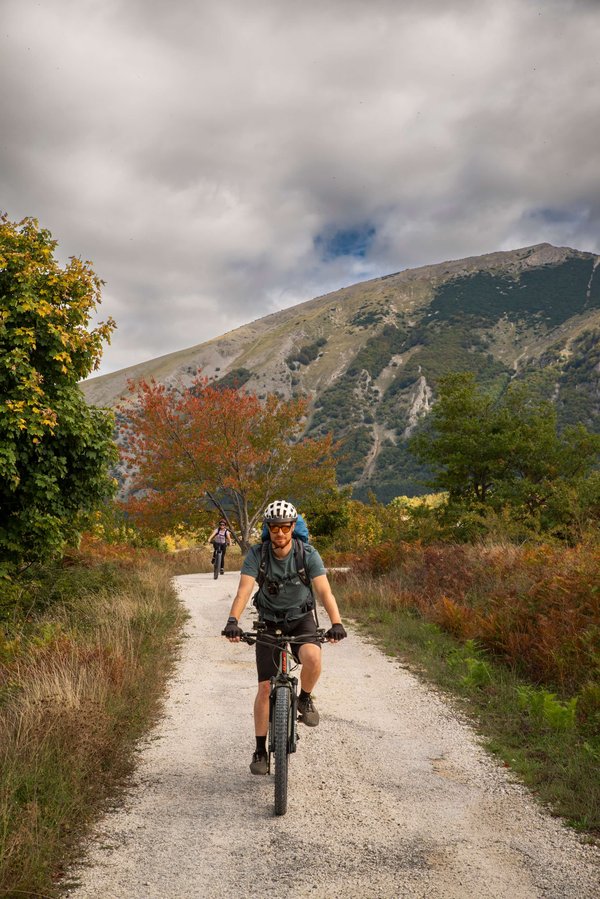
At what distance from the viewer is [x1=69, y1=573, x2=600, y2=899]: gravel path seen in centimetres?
350

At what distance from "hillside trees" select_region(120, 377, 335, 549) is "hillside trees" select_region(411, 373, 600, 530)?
551cm

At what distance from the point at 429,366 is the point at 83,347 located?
146720 millimetres

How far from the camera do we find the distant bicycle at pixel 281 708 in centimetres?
434

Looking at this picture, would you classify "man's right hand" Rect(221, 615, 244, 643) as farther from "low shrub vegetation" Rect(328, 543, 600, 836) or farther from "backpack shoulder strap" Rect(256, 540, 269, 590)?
"low shrub vegetation" Rect(328, 543, 600, 836)

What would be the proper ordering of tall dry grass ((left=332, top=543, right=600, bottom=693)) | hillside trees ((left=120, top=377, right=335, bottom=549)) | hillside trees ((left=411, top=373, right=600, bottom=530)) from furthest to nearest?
1. hillside trees ((left=120, top=377, right=335, bottom=549))
2. hillside trees ((left=411, top=373, right=600, bottom=530))
3. tall dry grass ((left=332, top=543, right=600, bottom=693))

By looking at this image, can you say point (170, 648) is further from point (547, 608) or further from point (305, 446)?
point (305, 446)

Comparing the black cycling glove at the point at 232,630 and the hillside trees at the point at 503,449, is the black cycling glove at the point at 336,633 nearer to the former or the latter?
the black cycling glove at the point at 232,630

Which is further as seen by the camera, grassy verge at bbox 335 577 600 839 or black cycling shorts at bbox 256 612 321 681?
black cycling shorts at bbox 256 612 321 681

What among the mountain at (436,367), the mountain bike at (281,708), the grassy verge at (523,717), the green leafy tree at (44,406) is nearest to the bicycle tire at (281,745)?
the mountain bike at (281,708)

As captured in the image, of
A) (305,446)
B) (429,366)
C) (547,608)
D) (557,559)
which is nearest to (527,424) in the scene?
(305,446)

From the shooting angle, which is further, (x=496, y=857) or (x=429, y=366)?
(x=429, y=366)

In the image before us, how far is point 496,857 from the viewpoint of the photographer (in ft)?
12.5

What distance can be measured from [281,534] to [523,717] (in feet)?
11.9

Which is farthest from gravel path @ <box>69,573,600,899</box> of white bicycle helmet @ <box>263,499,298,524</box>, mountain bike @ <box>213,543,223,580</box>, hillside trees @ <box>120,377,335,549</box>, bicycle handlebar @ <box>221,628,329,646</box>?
hillside trees @ <box>120,377,335,549</box>
